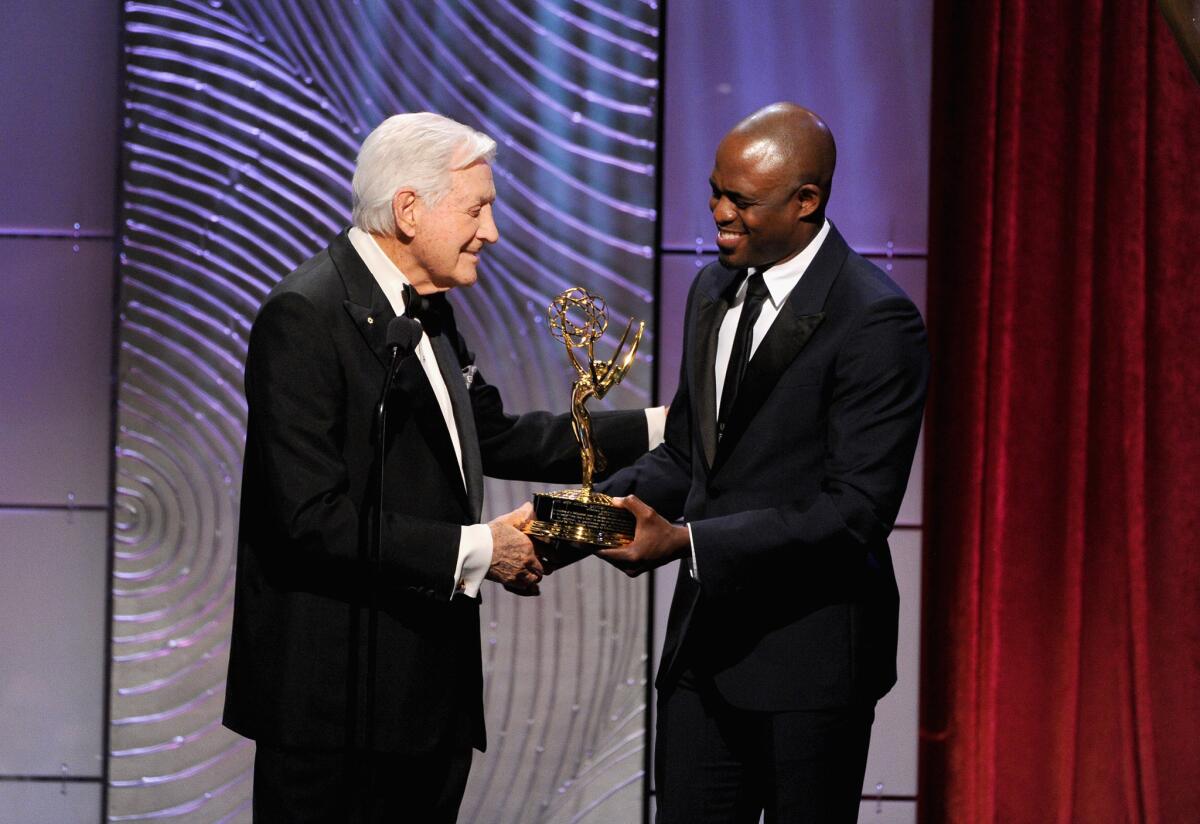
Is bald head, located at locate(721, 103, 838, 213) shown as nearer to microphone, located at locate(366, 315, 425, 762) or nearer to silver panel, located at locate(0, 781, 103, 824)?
microphone, located at locate(366, 315, 425, 762)

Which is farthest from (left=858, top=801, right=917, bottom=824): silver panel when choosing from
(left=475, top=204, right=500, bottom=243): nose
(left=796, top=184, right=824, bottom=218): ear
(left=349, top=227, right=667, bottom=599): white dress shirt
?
(left=475, top=204, right=500, bottom=243): nose

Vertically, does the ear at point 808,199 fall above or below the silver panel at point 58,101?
below

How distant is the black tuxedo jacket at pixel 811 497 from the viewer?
8.18 feet

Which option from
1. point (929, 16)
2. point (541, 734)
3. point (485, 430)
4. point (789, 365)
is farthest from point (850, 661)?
point (929, 16)

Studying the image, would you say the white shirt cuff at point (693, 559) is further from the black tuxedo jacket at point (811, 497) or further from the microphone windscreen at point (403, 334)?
the microphone windscreen at point (403, 334)

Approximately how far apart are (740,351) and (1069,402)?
62.4 inches

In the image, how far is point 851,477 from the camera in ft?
8.16

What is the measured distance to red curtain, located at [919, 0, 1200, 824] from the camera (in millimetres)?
3729

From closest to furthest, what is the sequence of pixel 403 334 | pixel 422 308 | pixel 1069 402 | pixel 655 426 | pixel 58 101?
pixel 403 334
pixel 422 308
pixel 655 426
pixel 1069 402
pixel 58 101

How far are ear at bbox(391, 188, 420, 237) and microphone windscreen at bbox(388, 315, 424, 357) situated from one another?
14.1 inches

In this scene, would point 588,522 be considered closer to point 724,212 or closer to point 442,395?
point 442,395

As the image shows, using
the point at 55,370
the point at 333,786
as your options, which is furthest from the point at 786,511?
the point at 55,370

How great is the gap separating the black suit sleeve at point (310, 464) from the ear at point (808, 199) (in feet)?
2.98

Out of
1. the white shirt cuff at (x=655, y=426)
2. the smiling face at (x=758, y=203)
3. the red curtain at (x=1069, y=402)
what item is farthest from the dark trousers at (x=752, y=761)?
the red curtain at (x=1069, y=402)
